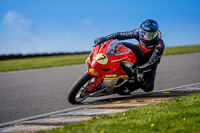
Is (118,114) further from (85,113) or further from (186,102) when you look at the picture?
(186,102)

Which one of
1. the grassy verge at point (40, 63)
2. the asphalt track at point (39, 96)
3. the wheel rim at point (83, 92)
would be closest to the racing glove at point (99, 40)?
the wheel rim at point (83, 92)

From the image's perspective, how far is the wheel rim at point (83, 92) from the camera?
510 cm

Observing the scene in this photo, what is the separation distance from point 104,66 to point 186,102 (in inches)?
63.6

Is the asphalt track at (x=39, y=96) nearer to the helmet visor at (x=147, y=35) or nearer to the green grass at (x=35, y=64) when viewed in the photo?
the helmet visor at (x=147, y=35)

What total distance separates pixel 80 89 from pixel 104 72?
594 mm

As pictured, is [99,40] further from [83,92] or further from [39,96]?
[39,96]

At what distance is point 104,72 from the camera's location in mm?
4984

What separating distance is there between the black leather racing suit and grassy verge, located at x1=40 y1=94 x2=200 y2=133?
1.33 metres

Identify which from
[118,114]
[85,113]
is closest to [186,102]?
[118,114]

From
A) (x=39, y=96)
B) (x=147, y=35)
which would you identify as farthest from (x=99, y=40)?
(x=39, y=96)

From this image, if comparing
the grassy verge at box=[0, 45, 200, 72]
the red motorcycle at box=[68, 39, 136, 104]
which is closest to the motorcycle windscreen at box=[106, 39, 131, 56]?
the red motorcycle at box=[68, 39, 136, 104]

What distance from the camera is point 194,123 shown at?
342cm

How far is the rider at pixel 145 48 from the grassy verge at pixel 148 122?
1235 millimetres

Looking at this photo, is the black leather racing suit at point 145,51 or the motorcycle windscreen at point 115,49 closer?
the motorcycle windscreen at point 115,49
